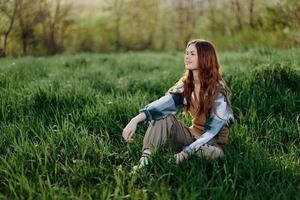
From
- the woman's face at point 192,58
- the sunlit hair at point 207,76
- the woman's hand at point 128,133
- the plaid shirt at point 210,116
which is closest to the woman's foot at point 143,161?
the woman's hand at point 128,133

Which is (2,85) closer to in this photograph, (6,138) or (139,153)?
(6,138)

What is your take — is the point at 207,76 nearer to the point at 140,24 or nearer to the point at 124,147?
the point at 124,147

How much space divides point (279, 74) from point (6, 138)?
2842mm

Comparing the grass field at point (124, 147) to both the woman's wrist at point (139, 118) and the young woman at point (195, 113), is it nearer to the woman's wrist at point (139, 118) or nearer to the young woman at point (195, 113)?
the young woman at point (195, 113)

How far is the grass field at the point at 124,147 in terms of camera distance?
10.1 ft

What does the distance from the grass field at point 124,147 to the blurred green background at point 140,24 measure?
4.29 meters

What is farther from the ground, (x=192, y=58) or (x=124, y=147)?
(x=192, y=58)

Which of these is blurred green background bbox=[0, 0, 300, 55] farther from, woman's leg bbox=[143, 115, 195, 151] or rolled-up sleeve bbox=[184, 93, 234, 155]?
woman's leg bbox=[143, 115, 195, 151]

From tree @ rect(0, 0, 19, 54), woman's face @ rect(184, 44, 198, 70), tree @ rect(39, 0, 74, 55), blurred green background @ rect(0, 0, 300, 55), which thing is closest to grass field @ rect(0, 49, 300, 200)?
woman's face @ rect(184, 44, 198, 70)

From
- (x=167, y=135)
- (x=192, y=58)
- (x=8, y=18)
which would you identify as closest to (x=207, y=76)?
(x=192, y=58)

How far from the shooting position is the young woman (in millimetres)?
3508

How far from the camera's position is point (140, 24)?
17.6 metres

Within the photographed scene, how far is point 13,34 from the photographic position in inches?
427

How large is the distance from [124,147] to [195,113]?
61 cm
